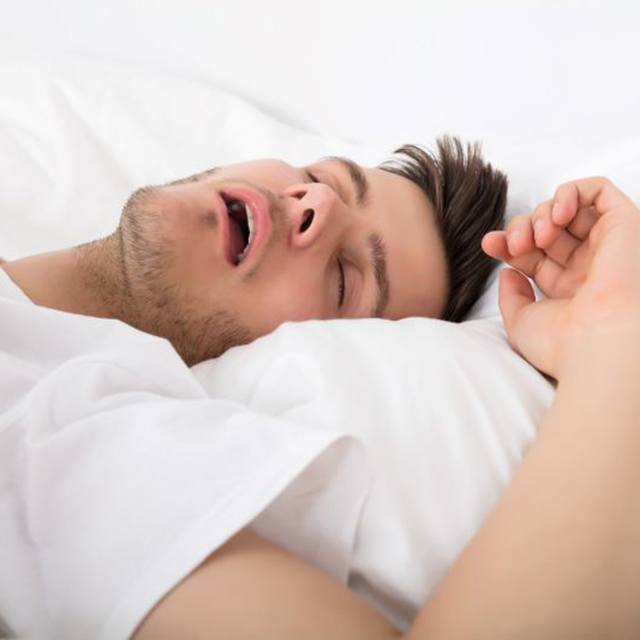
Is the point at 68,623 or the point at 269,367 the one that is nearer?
the point at 68,623

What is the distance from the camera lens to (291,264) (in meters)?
1.15

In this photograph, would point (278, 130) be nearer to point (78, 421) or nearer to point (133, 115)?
point (133, 115)

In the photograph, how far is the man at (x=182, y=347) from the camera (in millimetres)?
703

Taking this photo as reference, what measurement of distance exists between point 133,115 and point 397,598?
1.37 meters

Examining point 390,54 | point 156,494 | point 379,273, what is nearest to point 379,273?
point 379,273

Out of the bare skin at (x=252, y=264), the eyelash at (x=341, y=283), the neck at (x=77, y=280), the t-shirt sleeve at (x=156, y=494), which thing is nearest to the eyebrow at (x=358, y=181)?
the bare skin at (x=252, y=264)

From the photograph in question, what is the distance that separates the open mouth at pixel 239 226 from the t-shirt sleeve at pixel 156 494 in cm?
40

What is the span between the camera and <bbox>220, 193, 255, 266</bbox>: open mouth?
1172 millimetres

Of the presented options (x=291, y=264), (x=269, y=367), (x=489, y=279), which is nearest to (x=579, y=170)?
(x=489, y=279)

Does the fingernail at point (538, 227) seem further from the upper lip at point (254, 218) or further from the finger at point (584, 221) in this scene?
the upper lip at point (254, 218)

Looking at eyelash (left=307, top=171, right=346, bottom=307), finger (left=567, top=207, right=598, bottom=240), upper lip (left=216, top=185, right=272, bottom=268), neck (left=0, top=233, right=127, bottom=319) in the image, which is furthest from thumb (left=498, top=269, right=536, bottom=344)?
neck (left=0, top=233, right=127, bottom=319)

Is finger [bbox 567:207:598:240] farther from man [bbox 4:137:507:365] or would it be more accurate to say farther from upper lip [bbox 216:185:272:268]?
upper lip [bbox 216:185:272:268]

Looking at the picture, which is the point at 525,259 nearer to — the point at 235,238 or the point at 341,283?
the point at 341,283

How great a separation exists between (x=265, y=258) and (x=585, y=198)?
443mm
